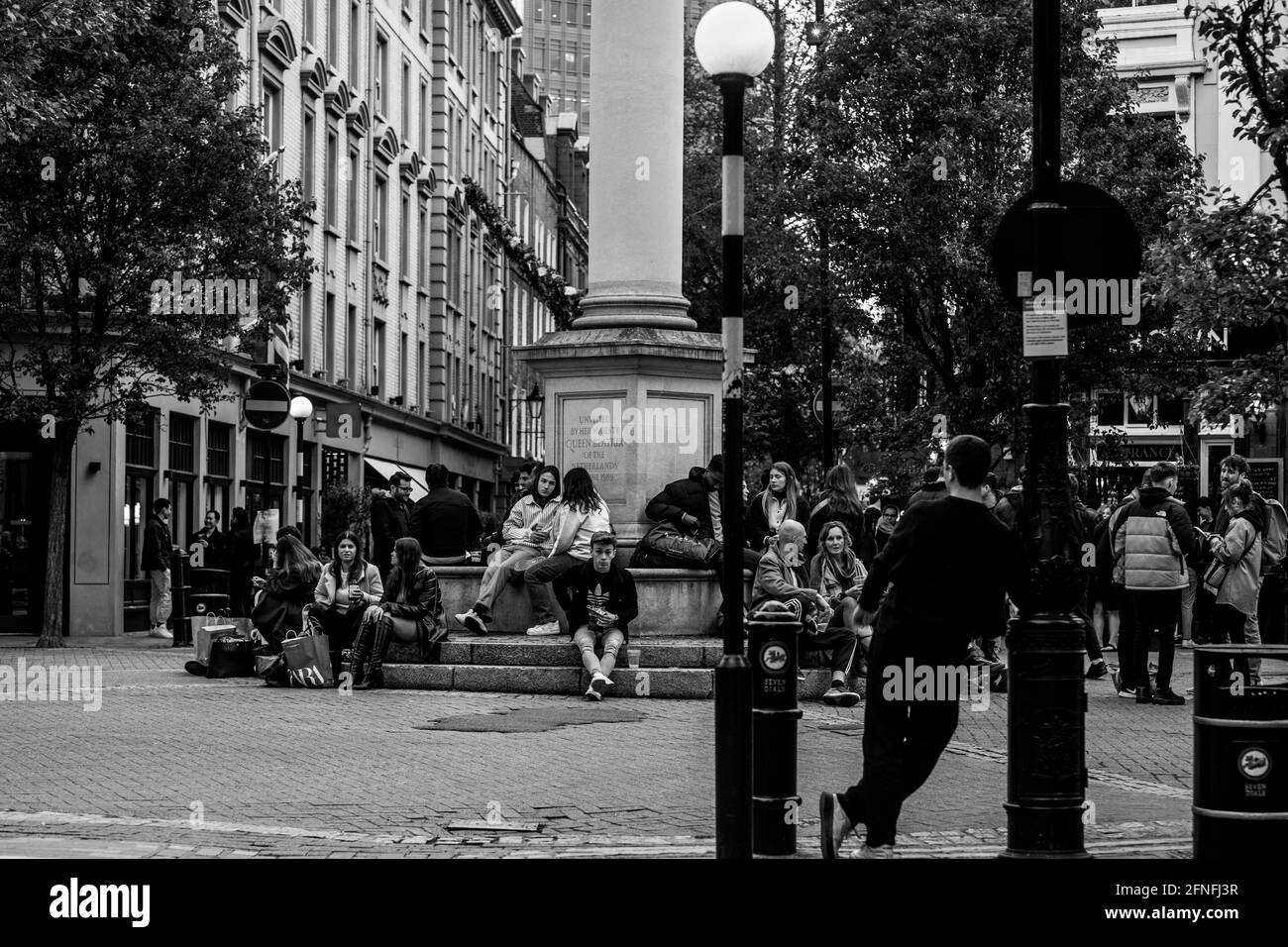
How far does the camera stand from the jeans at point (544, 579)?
54.7ft

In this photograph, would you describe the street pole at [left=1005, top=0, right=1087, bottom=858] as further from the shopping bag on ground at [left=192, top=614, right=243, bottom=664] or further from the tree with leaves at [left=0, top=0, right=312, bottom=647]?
the tree with leaves at [left=0, top=0, right=312, bottom=647]

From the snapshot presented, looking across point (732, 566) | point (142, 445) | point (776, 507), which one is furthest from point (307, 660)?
point (142, 445)

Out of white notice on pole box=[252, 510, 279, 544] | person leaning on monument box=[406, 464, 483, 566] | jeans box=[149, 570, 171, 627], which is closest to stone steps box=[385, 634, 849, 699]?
person leaning on monument box=[406, 464, 483, 566]

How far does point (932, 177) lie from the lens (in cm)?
3167

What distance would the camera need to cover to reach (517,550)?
56.4ft

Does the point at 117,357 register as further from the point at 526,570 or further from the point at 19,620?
the point at 526,570

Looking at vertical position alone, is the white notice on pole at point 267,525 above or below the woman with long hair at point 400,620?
above

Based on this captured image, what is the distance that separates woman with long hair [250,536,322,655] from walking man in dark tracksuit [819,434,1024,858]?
1054 centimetres

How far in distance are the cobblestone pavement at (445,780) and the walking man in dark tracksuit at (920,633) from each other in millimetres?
350

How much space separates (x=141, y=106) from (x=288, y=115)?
13916 millimetres

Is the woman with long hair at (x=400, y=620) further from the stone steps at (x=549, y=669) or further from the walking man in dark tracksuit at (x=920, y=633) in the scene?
the walking man in dark tracksuit at (x=920, y=633)

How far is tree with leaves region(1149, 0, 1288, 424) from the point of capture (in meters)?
17.5

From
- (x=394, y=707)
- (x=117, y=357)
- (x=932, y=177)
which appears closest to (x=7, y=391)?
(x=117, y=357)

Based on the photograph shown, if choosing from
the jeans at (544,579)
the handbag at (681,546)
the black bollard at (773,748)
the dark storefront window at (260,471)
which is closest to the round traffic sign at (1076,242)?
the black bollard at (773,748)
